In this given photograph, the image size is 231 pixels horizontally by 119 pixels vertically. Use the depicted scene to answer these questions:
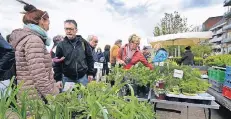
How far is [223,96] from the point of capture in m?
4.77

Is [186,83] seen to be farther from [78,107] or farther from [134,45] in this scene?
[78,107]

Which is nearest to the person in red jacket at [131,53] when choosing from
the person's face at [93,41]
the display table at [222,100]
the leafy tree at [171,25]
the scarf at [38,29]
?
the person's face at [93,41]

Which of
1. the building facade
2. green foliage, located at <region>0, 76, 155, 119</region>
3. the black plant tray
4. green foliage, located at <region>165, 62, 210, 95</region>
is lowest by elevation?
the black plant tray

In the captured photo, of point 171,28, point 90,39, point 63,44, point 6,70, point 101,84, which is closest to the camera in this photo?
point 101,84

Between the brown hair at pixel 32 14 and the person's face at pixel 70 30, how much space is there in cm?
70

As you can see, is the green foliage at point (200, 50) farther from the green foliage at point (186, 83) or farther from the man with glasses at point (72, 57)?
the man with glasses at point (72, 57)

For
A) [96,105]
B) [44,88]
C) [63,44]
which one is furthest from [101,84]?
[63,44]

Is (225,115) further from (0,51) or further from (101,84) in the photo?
(101,84)

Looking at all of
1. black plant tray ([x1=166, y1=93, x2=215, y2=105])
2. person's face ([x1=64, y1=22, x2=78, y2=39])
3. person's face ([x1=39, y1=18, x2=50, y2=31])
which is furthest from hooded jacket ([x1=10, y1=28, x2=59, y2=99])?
black plant tray ([x1=166, y1=93, x2=215, y2=105])

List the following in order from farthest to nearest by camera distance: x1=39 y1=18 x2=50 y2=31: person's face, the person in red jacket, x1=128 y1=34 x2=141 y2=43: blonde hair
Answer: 1. x1=128 y1=34 x2=141 y2=43: blonde hair
2. the person in red jacket
3. x1=39 y1=18 x2=50 y2=31: person's face

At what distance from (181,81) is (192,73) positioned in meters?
0.21

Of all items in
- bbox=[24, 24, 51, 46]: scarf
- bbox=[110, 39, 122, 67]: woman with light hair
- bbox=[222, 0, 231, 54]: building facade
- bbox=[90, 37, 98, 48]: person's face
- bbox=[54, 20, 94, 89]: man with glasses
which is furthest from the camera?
bbox=[222, 0, 231, 54]: building facade

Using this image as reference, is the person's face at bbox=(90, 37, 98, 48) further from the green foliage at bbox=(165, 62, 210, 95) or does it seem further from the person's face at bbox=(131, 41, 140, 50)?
the green foliage at bbox=(165, 62, 210, 95)

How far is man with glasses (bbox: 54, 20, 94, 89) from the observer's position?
3396 mm
